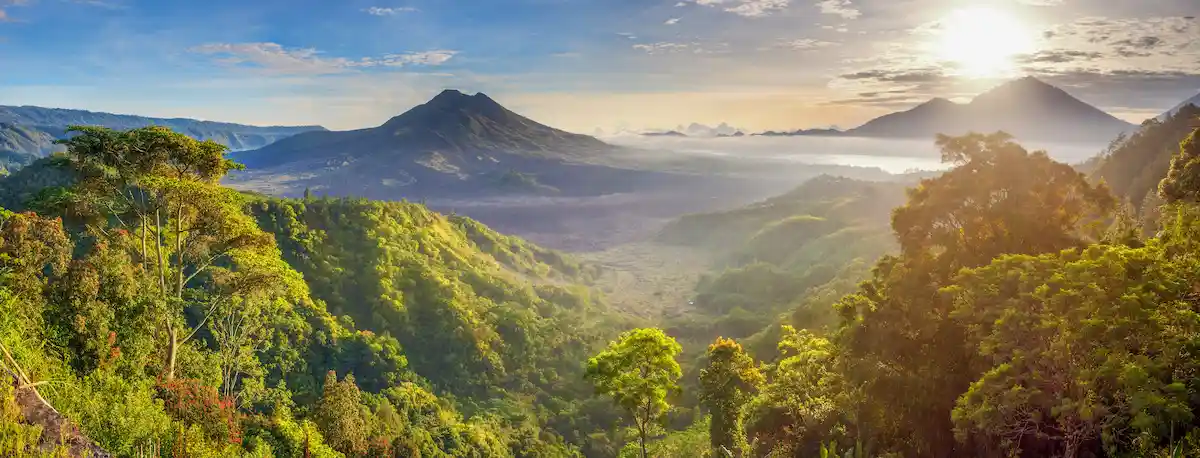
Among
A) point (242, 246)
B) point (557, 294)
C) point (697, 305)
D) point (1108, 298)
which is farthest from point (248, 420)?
point (697, 305)

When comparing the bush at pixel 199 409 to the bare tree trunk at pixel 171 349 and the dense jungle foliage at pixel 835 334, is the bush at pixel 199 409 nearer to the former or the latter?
the dense jungle foliage at pixel 835 334

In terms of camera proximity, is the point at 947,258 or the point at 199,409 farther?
the point at 947,258

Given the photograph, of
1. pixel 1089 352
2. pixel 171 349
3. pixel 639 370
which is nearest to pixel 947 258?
pixel 1089 352

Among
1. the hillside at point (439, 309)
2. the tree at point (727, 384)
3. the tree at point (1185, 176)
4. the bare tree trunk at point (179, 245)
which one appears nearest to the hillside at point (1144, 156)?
the tree at point (727, 384)

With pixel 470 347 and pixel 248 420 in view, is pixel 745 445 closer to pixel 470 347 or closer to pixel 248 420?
pixel 248 420

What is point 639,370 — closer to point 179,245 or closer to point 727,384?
point 727,384

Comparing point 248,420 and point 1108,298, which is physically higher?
point 1108,298

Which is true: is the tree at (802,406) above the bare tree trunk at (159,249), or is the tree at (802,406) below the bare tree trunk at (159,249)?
below
